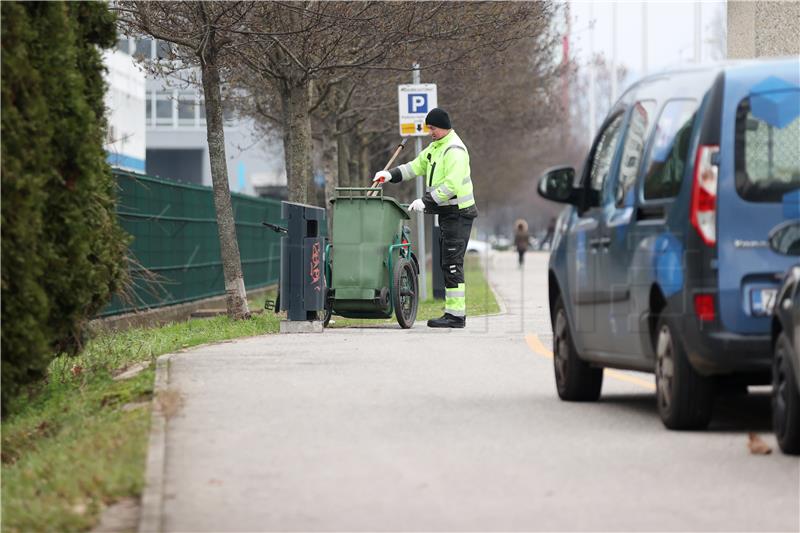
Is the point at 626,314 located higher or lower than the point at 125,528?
higher

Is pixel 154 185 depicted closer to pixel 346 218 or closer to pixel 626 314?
pixel 346 218

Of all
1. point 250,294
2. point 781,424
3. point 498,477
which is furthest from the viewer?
point 250,294

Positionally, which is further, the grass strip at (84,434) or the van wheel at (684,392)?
the van wheel at (684,392)

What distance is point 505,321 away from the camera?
19406 mm

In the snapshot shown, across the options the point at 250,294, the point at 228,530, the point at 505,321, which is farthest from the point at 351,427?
the point at 250,294

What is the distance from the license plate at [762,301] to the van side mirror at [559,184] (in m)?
1.95

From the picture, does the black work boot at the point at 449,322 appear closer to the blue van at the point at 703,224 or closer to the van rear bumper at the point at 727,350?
the blue van at the point at 703,224

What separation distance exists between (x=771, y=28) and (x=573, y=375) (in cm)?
1312

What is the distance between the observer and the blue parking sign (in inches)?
947

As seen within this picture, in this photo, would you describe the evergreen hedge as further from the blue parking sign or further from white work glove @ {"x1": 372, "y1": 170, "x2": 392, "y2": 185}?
the blue parking sign

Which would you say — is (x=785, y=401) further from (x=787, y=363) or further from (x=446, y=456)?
(x=446, y=456)

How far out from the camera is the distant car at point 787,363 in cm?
815

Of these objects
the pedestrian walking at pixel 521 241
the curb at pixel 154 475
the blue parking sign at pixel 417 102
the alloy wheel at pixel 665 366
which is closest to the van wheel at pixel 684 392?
the alloy wheel at pixel 665 366

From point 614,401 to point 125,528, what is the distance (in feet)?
15.9
